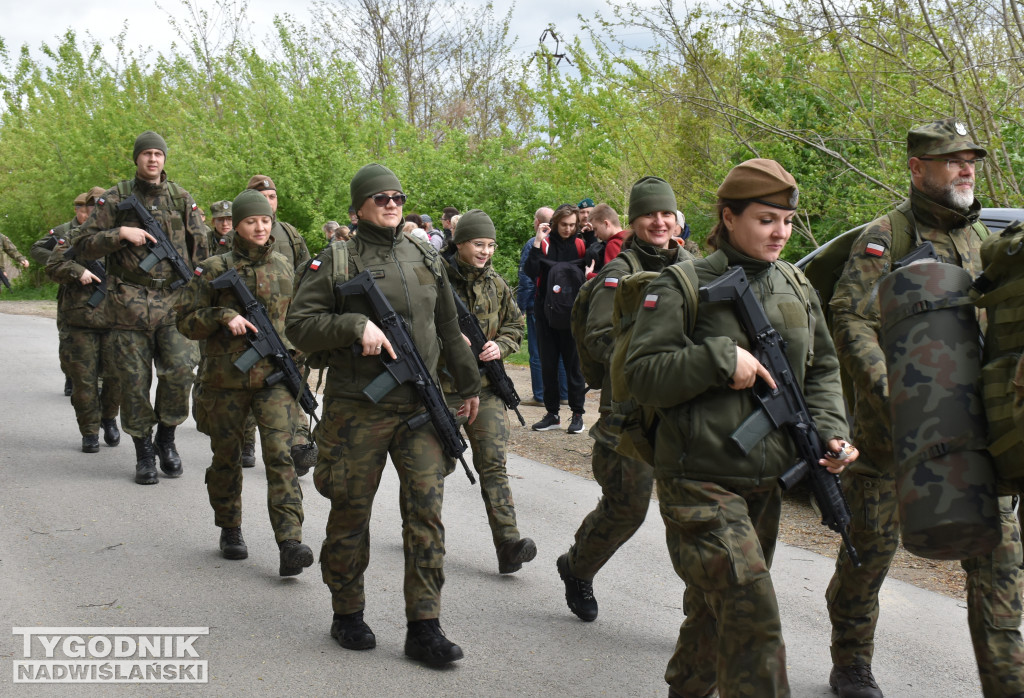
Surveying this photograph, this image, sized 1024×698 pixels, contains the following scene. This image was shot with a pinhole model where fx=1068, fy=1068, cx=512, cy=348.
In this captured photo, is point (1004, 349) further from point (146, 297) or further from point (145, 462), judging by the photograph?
point (146, 297)

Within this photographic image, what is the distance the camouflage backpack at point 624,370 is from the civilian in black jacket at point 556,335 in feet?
21.1

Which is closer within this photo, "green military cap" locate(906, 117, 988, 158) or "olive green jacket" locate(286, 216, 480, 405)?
"green military cap" locate(906, 117, 988, 158)

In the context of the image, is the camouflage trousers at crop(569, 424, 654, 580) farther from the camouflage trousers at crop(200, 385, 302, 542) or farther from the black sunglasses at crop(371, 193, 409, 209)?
the camouflage trousers at crop(200, 385, 302, 542)

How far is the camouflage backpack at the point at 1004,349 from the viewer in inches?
113

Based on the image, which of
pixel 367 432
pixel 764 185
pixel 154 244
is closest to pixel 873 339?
pixel 764 185

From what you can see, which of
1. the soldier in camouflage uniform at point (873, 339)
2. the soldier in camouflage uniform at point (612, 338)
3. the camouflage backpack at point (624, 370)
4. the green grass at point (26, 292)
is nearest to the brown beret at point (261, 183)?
the soldier in camouflage uniform at point (612, 338)

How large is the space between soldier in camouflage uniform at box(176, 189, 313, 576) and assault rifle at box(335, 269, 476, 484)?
1.43 meters

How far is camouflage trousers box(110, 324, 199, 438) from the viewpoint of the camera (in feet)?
26.6

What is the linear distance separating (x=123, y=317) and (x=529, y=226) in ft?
35.9

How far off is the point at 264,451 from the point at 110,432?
3.95 m

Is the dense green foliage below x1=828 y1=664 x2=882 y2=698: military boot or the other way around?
the other way around

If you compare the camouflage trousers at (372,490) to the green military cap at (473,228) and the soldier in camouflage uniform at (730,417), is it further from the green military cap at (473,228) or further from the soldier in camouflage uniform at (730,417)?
the green military cap at (473,228)

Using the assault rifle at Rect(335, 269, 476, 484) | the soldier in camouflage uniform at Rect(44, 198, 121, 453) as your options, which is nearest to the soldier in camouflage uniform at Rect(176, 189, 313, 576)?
the assault rifle at Rect(335, 269, 476, 484)

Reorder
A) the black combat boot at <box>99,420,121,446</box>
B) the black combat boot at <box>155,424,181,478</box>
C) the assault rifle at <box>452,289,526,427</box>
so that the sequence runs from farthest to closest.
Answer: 1. the black combat boot at <box>99,420,121,446</box>
2. the black combat boot at <box>155,424,181,478</box>
3. the assault rifle at <box>452,289,526,427</box>
